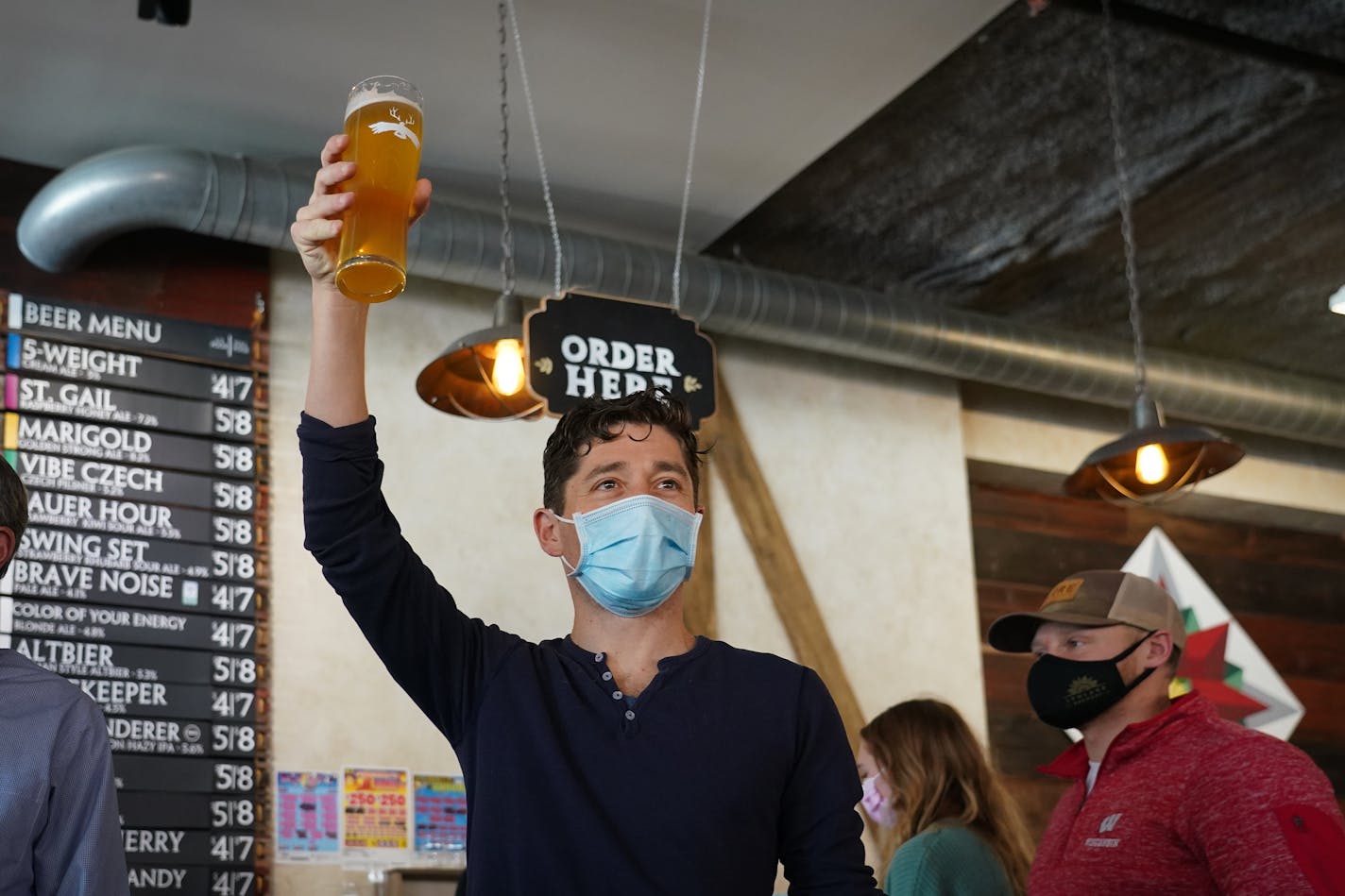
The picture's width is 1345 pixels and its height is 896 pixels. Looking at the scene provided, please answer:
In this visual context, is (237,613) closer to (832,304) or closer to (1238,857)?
(832,304)

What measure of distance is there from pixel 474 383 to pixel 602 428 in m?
2.35

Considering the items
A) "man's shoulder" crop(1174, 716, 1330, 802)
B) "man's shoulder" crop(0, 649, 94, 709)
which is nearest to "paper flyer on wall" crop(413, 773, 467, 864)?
"man's shoulder" crop(1174, 716, 1330, 802)

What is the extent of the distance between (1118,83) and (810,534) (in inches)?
84.4

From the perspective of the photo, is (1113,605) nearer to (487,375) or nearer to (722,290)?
(487,375)

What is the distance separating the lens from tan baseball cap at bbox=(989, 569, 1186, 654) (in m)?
3.47

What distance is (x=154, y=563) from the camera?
492 cm

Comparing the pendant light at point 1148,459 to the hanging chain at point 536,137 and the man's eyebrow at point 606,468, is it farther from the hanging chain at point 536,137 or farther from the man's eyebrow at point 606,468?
the man's eyebrow at point 606,468

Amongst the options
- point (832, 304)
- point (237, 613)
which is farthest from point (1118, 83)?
point (237, 613)

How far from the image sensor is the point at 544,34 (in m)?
4.62

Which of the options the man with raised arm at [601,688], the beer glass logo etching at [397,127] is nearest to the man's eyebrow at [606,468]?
the man with raised arm at [601,688]

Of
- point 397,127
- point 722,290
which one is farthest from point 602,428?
point 722,290

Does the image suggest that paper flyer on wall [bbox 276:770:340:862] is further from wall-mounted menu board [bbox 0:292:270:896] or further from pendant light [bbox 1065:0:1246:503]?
pendant light [bbox 1065:0:1246:503]

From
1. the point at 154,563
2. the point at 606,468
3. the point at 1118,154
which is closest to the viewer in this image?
the point at 606,468

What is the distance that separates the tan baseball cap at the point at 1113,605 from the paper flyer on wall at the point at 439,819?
2.33 metres
